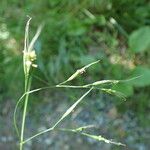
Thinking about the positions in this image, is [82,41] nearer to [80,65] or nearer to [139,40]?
[80,65]

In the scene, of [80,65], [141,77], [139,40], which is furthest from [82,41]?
[141,77]

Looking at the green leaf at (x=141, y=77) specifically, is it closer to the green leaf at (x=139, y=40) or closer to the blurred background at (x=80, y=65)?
the blurred background at (x=80, y=65)

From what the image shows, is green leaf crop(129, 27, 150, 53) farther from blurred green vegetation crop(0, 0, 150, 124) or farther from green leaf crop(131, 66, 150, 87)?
green leaf crop(131, 66, 150, 87)

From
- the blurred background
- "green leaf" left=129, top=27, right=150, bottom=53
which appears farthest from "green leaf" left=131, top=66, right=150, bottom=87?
"green leaf" left=129, top=27, right=150, bottom=53

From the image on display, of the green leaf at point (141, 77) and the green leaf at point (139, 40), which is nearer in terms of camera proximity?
the green leaf at point (141, 77)

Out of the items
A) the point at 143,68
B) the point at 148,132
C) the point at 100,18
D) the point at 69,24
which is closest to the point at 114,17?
the point at 100,18

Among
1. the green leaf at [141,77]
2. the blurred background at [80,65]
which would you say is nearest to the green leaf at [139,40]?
the blurred background at [80,65]

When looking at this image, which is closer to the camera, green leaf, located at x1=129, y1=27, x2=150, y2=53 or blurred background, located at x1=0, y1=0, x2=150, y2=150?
blurred background, located at x1=0, y1=0, x2=150, y2=150

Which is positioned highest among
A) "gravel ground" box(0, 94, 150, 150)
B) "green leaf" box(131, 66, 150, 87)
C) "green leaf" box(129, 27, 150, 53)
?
"green leaf" box(129, 27, 150, 53)

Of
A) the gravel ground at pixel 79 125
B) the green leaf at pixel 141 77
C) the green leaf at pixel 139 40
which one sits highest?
the green leaf at pixel 139 40

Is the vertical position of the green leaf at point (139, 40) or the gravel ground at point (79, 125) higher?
the green leaf at point (139, 40)
